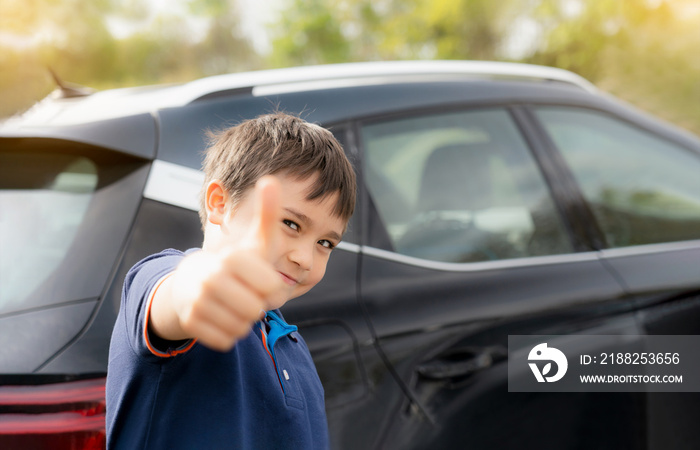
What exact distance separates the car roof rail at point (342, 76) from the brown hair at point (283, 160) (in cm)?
55

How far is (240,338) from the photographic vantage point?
79 cm

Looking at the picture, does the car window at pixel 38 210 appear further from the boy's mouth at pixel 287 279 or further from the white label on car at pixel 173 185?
the boy's mouth at pixel 287 279

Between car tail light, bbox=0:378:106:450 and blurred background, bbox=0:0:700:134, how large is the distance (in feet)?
3.59

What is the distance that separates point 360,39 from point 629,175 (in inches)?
857

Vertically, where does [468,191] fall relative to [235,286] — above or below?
above

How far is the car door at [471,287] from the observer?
1559 mm

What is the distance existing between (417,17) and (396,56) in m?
1.36

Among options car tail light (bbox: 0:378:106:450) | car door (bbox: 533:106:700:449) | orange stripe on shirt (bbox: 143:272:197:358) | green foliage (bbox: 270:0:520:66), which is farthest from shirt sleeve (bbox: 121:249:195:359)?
green foliage (bbox: 270:0:520:66)

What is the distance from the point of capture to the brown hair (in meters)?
1.06

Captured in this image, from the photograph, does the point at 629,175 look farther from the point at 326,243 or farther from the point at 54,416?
the point at 54,416

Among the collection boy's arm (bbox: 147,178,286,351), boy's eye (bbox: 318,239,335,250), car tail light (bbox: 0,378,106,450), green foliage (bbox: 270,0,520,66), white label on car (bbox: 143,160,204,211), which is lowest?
car tail light (bbox: 0,378,106,450)

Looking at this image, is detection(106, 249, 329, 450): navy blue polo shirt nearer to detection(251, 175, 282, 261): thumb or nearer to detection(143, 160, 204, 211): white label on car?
detection(251, 175, 282, 261): thumb

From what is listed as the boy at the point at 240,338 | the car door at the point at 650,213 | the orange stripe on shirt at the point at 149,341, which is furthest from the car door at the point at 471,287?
the orange stripe on shirt at the point at 149,341

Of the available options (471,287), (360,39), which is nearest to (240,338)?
(471,287)
